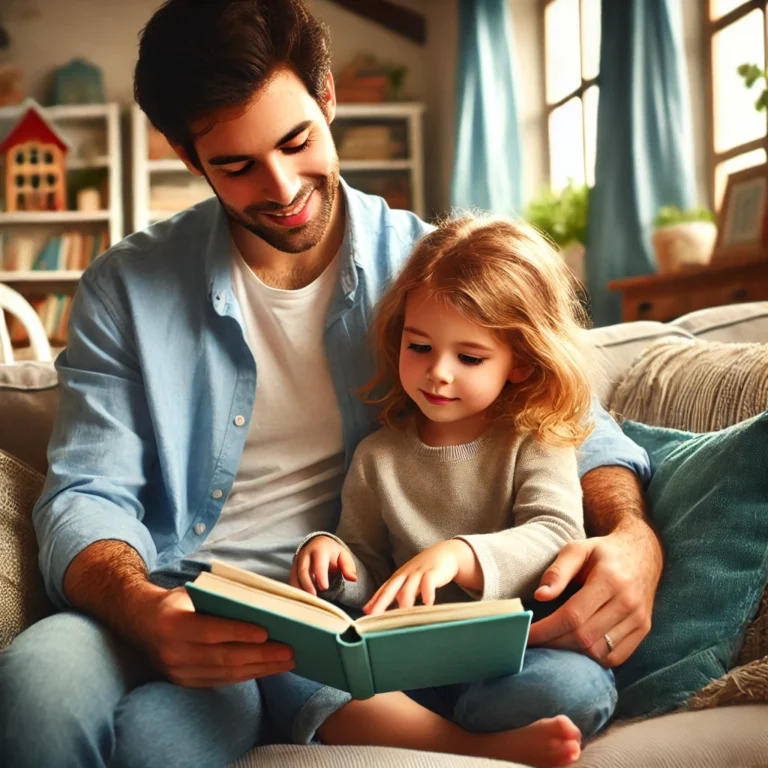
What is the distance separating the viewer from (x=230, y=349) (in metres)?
1.51

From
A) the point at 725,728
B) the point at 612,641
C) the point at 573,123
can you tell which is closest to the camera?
the point at 725,728

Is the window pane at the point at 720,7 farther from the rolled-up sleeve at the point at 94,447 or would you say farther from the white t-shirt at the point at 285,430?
the rolled-up sleeve at the point at 94,447

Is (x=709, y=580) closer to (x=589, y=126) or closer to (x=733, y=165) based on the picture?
(x=733, y=165)

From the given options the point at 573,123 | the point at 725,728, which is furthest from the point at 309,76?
the point at 573,123

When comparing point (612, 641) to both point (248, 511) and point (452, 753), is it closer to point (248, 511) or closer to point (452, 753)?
point (452, 753)

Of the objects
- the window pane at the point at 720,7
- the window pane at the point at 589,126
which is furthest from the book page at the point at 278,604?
the window pane at the point at 589,126

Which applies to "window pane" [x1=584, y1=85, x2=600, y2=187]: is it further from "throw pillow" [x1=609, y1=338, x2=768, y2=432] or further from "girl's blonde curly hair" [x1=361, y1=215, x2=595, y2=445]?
"girl's blonde curly hair" [x1=361, y1=215, x2=595, y2=445]

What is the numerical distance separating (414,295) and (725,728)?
69 cm

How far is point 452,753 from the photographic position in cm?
112

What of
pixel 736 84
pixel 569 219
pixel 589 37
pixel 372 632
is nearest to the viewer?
pixel 372 632

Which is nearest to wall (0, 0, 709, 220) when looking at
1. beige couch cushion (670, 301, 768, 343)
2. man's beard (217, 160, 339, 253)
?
beige couch cushion (670, 301, 768, 343)

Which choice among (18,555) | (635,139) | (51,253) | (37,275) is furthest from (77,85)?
(18,555)

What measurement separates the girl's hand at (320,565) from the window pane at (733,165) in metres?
2.87

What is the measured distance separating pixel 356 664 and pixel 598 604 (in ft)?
1.16
